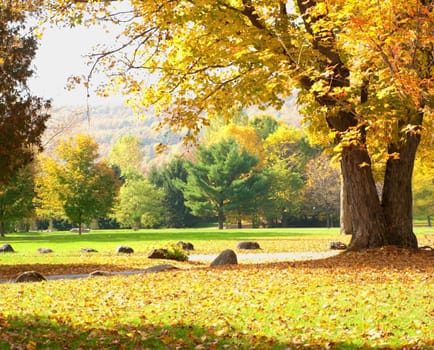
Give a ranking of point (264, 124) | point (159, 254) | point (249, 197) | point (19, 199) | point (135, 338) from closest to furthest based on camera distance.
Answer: point (135, 338), point (159, 254), point (19, 199), point (249, 197), point (264, 124)

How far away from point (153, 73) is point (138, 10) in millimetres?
1994

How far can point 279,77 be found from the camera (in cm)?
1644

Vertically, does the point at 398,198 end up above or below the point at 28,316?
above

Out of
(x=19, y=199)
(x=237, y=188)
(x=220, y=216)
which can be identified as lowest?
(x=220, y=216)

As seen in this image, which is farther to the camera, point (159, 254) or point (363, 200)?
point (159, 254)

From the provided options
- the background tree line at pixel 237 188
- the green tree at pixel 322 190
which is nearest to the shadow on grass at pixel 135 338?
the background tree line at pixel 237 188

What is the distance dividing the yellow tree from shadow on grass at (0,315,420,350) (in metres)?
8.19

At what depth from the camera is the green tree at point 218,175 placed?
61.0 metres

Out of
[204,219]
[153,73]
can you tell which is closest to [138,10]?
[153,73]

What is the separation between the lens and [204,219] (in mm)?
71438

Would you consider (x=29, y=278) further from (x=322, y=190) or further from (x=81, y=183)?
(x=322, y=190)

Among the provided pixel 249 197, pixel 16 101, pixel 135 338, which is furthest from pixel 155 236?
pixel 135 338

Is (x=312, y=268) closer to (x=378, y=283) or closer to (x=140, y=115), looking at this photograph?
(x=378, y=283)

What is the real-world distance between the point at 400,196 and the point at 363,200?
1.34 meters
